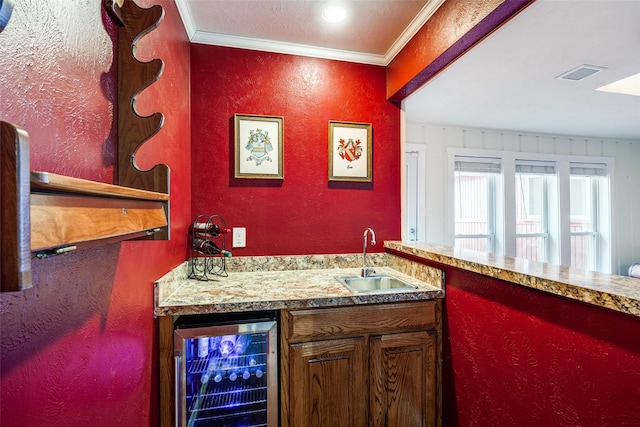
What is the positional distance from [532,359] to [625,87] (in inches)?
118

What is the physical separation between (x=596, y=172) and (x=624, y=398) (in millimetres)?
4891

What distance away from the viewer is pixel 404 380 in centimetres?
156

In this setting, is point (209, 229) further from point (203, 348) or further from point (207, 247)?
point (203, 348)

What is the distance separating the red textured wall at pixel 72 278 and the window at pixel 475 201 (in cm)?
363

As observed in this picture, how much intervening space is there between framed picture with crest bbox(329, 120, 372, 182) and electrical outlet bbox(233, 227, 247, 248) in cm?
74

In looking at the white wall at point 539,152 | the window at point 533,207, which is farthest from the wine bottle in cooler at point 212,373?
the window at point 533,207

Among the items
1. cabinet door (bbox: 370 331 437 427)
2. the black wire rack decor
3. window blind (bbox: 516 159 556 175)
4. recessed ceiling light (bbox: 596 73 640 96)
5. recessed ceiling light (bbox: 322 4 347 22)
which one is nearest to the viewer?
cabinet door (bbox: 370 331 437 427)

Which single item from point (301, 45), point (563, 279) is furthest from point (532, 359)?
point (301, 45)

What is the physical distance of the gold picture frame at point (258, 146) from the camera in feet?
6.42

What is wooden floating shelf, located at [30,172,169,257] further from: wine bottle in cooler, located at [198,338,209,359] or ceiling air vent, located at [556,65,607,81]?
ceiling air vent, located at [556,65,607,81]

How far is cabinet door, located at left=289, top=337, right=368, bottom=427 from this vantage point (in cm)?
142

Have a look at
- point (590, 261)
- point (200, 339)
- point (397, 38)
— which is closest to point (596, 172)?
point (590, 261)

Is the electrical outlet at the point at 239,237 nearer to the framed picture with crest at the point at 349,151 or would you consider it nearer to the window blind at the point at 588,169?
the framed picture with crest at the point at 349,151

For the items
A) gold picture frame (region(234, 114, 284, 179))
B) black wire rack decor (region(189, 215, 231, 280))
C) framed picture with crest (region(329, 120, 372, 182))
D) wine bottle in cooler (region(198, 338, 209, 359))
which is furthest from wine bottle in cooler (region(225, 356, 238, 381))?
framed picture with crest (region(329, 120, 372, 182))
